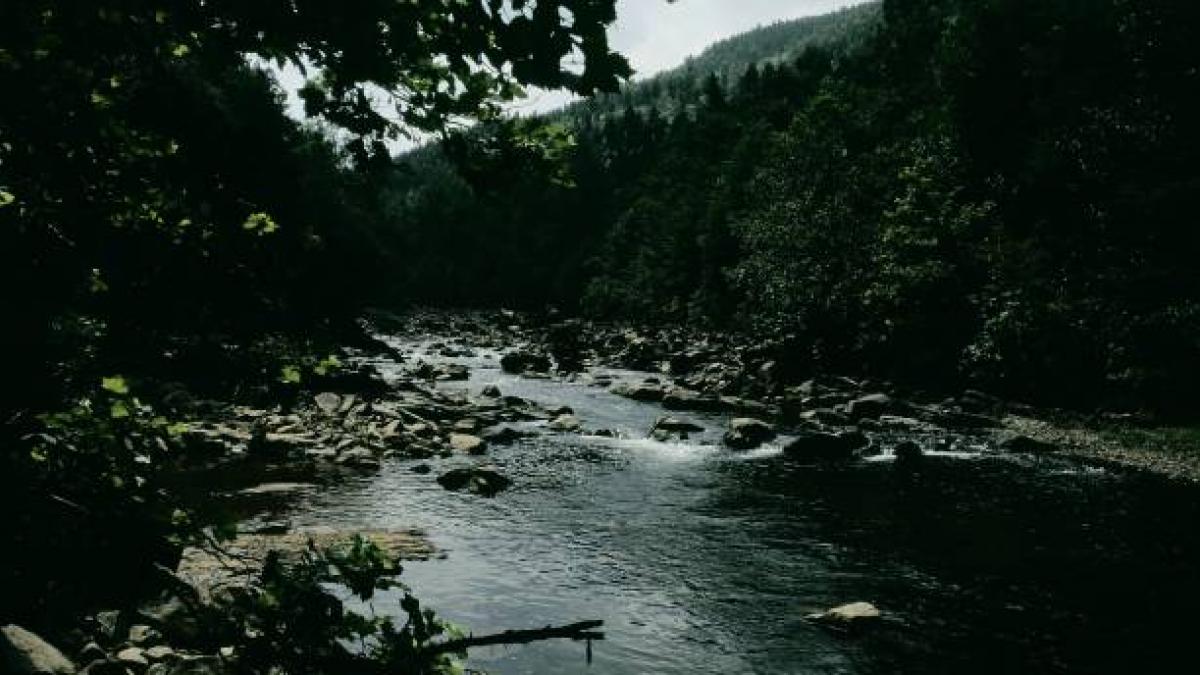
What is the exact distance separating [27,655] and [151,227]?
3.05 m

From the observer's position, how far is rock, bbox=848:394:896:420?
85.7ft

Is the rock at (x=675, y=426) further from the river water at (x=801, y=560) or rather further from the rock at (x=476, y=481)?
the rock at (x=476, y=481)

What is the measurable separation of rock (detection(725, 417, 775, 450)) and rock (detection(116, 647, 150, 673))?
53.9 feet

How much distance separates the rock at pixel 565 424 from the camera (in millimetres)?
23736

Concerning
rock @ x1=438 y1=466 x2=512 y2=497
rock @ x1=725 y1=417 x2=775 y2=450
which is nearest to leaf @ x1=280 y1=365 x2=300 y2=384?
rock @ x1=438 y1=466 x2=512 y2=497

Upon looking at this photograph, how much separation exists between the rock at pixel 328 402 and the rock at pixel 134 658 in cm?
1724

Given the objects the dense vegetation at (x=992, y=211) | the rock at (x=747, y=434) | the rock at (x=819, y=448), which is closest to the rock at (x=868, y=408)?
the rock at (x=747, y=434)

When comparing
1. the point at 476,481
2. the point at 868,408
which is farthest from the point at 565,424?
the point at 868,408

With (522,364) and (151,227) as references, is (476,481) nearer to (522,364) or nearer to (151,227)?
(151,227)

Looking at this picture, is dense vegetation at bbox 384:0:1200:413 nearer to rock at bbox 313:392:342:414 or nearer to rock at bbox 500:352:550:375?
rock at bbox 500:352:550:375

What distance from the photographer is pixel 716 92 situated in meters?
108

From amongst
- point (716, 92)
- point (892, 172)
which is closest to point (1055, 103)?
point (892, 172)

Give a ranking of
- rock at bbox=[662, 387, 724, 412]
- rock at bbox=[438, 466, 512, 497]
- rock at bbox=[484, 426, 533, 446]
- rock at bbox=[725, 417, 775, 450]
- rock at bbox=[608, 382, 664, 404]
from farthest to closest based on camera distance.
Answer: rock at bbox=[608, 382, 664, 404], rock at bbox=[662, 387, 724, 412], rock at bbox=[484, 426, 533, 446], rock at bbox=[725, 417, 775, 450], rock at bbox=[438, 466, 512, 497]

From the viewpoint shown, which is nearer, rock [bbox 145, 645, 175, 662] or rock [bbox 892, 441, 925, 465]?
rock [bbox 145, 645, 175, 662]
